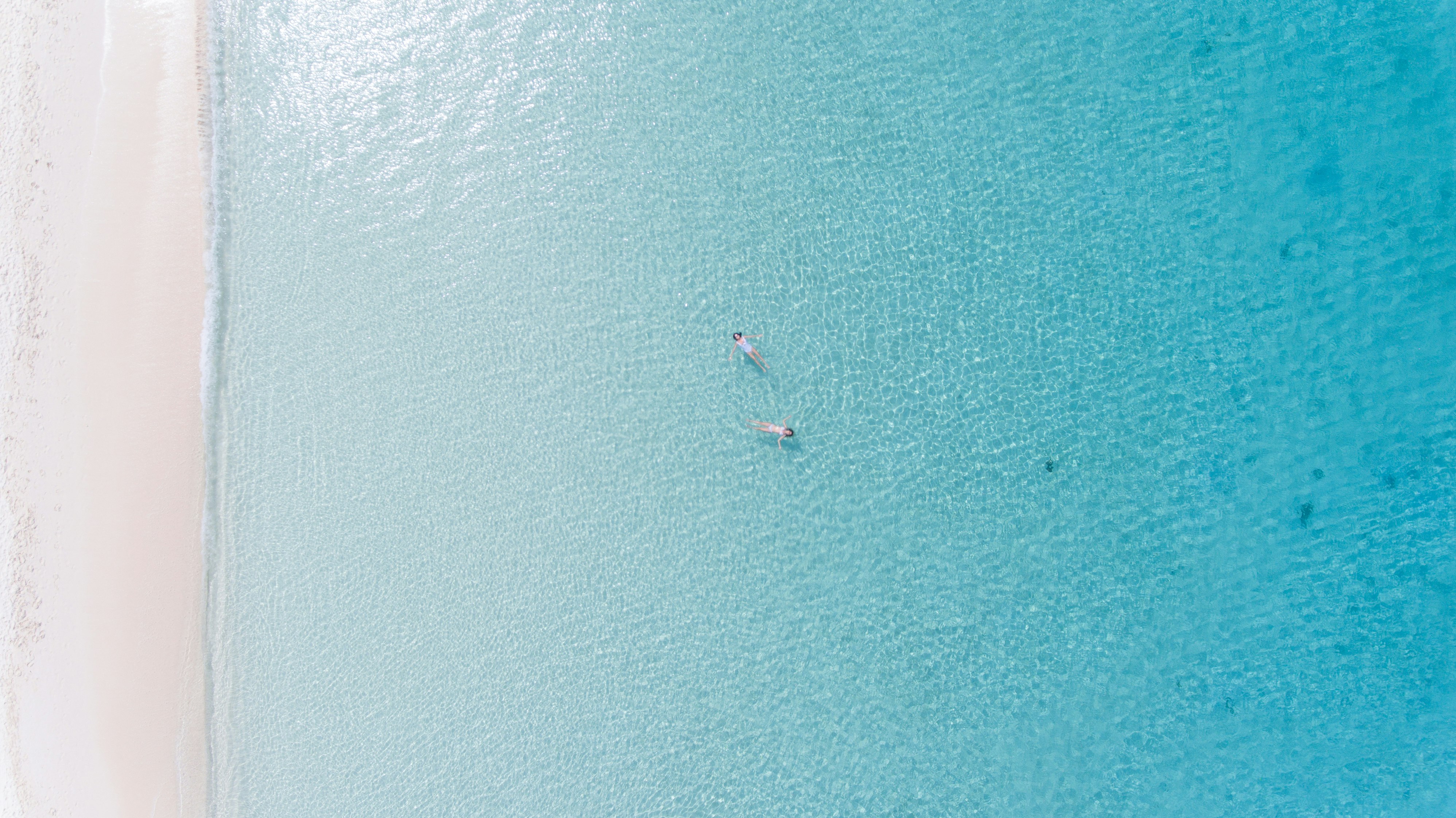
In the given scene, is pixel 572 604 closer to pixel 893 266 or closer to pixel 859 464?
pixel 859 464

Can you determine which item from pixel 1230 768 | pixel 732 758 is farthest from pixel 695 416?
pixel 1230 768

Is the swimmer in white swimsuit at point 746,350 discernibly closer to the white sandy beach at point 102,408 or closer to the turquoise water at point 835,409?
the turquoise water at point 835,409

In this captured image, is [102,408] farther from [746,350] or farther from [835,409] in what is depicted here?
Result: [835,409]

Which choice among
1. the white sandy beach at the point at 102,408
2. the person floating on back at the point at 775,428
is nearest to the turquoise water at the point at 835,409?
the person floating on back at the point at 775,428

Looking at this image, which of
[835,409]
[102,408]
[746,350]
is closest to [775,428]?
[835,409]

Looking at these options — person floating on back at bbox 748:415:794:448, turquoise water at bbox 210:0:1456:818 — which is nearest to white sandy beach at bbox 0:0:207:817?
turquoise water at bbox 210:0:1456:818

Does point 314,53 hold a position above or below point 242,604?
above
